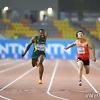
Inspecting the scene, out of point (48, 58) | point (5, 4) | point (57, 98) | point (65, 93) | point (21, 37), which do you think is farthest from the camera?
point (21, 37)

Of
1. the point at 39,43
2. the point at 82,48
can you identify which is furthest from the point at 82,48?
the point at 39,43

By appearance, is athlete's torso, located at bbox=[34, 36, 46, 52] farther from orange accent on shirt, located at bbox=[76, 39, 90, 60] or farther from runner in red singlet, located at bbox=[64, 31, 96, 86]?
orange accent on shirt, located at bbox=[76, 39, 90, 60]

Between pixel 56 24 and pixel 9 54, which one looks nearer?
pixel 9 54

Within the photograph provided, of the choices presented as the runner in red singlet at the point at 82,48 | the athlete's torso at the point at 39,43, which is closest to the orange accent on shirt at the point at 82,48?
the runner in red singlet at the point at 82,48

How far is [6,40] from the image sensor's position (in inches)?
1598

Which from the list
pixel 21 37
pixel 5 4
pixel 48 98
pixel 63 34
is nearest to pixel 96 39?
pixel 63 34

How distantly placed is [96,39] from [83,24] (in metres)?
3.94

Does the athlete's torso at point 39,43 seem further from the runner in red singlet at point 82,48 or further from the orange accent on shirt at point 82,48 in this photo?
the orange accent on shirt at point 82,48

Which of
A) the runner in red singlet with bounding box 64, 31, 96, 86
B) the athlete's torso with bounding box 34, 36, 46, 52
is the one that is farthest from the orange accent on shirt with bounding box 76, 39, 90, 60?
the athlete's torso with bounding box 34, 36, 46, 52

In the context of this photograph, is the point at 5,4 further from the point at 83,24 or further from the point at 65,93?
the point at 83,24

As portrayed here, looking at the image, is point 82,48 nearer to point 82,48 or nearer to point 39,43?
point 82,48

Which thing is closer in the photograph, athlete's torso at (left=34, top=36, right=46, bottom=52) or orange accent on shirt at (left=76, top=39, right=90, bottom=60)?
orange accent on shirt at (left=76, top=39, right=90, bottom=60)

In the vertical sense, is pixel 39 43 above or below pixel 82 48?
above

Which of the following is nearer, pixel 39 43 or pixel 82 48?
pixel 82 48
